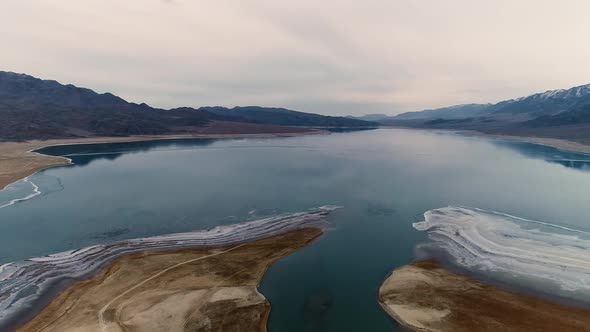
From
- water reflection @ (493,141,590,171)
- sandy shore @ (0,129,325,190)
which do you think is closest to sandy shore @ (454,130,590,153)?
water reflection @ (493,141,590,171)

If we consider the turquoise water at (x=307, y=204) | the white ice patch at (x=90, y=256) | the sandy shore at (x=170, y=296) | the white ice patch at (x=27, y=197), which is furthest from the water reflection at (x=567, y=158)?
the white ice patch at (x=27, y=197)

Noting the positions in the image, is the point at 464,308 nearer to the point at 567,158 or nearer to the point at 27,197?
the point at 27,197

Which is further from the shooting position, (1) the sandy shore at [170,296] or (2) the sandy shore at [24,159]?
(2) the sandy shore at [24,159]

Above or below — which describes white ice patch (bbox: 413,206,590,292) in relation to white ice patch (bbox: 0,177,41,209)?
below

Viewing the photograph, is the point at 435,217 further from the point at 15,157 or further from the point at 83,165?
the point at 15,157

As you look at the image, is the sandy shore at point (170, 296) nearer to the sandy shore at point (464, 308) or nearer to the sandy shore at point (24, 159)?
the sandy shore at point (464, 308)

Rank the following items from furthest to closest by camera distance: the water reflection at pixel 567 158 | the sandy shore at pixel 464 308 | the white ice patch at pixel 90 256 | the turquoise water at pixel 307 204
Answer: the water reflection at pixel 567 158 < the turquoise water at pixel 307 204 < the white ice patch at pixel 90 256 < the sandy shore at pixel 464 308

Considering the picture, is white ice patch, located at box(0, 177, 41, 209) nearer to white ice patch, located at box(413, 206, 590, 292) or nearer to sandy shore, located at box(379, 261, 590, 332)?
sandy shore, located at box(379, 261, 590, 332)
